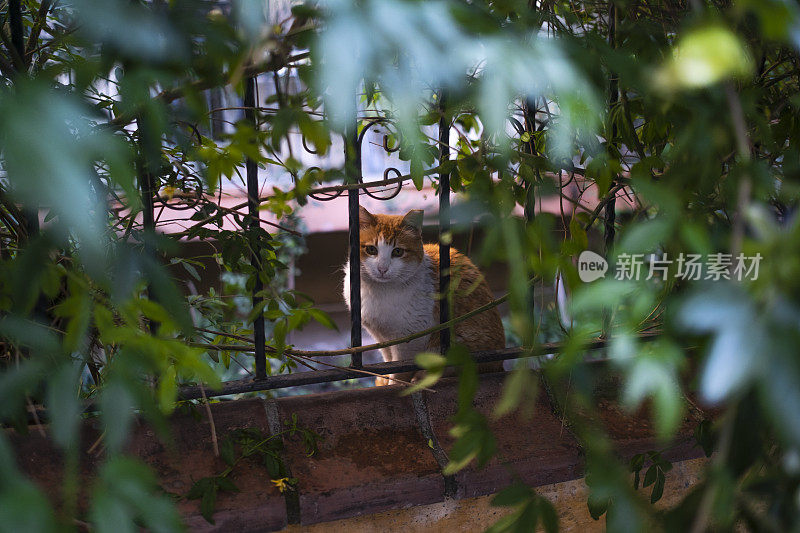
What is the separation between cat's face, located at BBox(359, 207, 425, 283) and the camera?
2238mm

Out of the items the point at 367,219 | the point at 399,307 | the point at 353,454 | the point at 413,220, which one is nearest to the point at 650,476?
the point at 353,454

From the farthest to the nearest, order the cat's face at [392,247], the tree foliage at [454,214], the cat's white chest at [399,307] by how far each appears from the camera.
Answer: the cat's face at [392,247], the cat's white chest at [399,307], the tree foliage at [454,214]

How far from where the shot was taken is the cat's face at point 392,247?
2238 millimetres

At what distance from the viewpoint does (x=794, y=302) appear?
1.39ft

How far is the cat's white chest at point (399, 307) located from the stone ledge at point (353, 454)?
760 millimetres

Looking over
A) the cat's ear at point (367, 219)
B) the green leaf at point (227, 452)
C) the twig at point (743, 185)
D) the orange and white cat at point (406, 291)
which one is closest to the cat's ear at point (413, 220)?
the orange and white cat at point (406, 291)

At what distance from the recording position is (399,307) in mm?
2152

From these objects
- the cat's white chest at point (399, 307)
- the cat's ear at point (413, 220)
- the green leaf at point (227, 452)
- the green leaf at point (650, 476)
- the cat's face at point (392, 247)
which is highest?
the cat's ear at point (413, 220)

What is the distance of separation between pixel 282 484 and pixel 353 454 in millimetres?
173

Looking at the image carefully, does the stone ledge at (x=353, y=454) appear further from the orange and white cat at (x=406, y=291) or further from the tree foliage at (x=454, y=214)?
the orange and white cat at (x=406, y=291)

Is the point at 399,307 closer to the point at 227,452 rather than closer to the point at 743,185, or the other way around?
the point at 227,452

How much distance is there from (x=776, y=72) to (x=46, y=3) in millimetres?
1364

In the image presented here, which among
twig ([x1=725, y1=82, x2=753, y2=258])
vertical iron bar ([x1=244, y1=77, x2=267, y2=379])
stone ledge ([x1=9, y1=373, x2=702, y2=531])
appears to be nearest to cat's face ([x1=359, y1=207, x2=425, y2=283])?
stone ledge ([x1=9, y1=373, x2=702, y2=531])

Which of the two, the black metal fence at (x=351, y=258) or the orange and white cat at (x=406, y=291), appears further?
the orange and white cat at (x=406, y=291)
